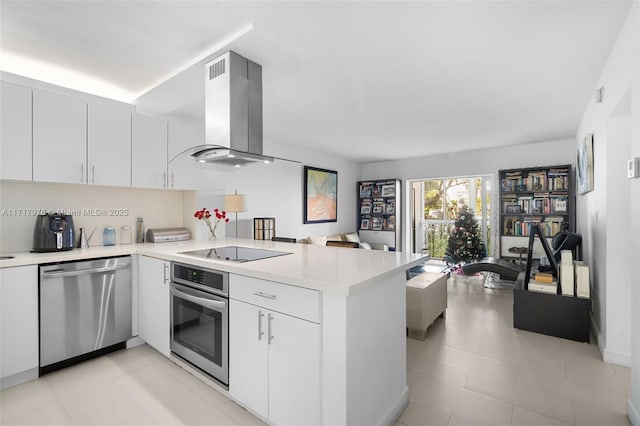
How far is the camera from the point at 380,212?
6.84 meters

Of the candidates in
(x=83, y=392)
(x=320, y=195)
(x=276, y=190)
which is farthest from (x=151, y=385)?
(x=320, y=195)

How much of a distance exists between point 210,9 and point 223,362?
2157 mm

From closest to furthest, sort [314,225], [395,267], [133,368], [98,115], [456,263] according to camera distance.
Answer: [395,267] → [133,368] → [98,115] → [456,263] → [314,225]

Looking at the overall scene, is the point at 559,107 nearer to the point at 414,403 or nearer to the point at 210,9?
the point at 414,403

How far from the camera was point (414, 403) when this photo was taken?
1.93 m

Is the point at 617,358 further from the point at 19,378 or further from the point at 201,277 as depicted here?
the point at 19,378

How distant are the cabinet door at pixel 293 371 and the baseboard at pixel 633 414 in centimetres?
177

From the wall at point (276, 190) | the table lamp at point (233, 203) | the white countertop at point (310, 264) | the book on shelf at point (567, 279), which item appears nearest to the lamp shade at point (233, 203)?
the table lamp at point (233, 203)

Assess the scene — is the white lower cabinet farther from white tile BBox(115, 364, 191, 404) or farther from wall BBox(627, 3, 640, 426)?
wall BBox(627, 3, 640, 426)

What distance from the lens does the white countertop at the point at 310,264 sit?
142 cm

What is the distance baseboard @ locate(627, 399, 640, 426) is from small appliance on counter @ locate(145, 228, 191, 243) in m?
3.88

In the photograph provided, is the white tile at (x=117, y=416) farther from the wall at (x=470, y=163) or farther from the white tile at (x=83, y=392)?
the wall at (x=470, y=163)

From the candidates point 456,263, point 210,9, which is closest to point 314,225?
point 456,263

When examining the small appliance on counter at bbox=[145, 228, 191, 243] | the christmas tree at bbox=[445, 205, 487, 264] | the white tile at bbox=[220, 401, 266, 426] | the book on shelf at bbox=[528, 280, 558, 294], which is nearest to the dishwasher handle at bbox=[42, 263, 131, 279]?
the small appliance on counter at bbox=[145, 228, 191, 243]
